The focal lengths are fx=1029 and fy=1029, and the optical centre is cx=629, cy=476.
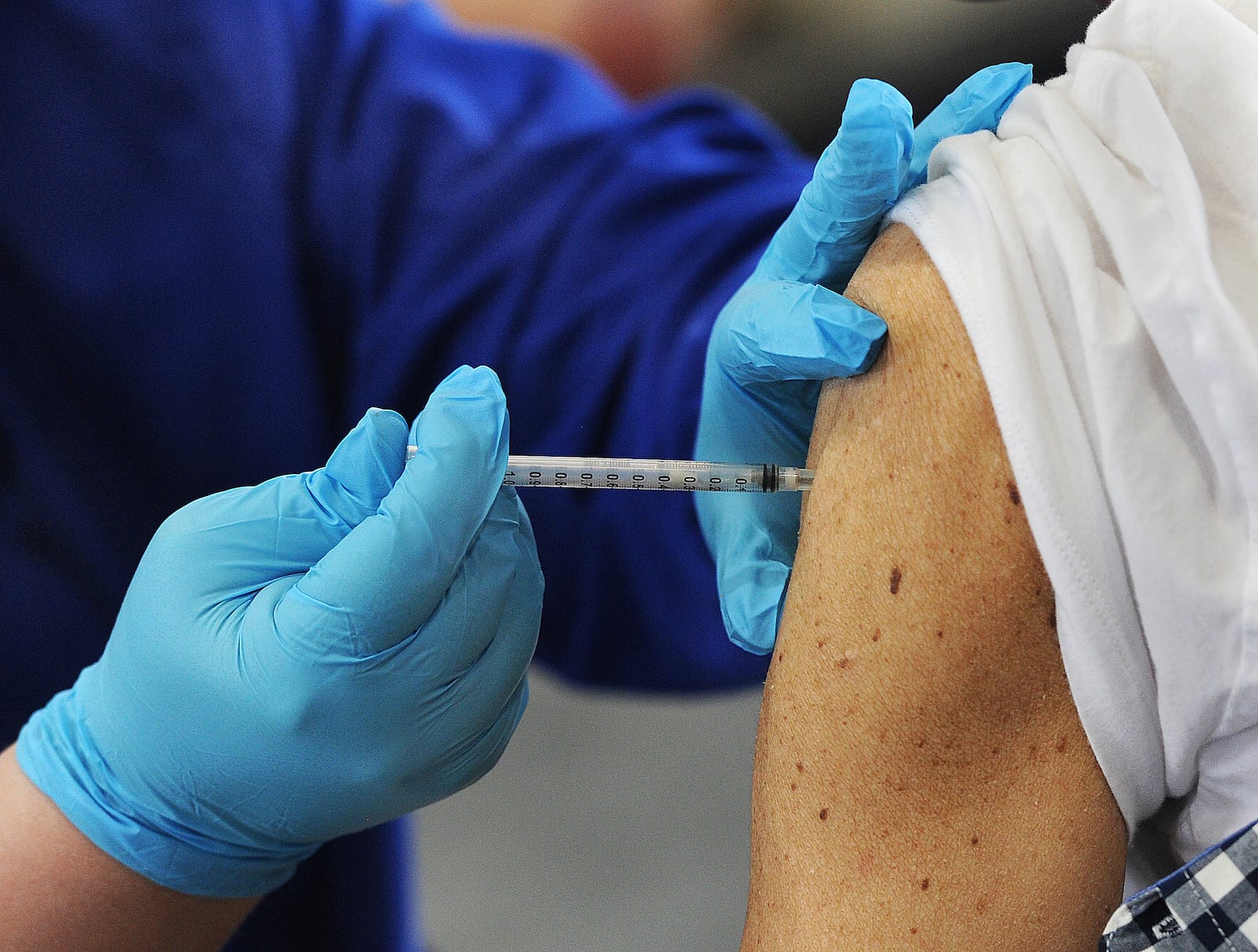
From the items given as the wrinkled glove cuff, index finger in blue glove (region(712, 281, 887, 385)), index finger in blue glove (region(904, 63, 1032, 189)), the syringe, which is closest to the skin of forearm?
the wrinkled glove cuff

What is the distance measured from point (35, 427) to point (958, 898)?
3.95 ft

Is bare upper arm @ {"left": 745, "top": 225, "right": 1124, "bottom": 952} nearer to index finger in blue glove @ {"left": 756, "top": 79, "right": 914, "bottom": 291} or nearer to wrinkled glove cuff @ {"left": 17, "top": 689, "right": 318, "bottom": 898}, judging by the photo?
index finger in blue glove @ {"left": 756, "top": 79, "right": 914, "bottom": 291}

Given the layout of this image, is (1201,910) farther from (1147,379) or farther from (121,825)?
(121,825)

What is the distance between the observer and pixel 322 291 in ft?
4.76

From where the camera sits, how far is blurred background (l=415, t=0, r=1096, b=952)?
1967 mm

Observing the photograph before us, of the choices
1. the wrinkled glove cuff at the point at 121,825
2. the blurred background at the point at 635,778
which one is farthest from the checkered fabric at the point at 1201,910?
the blurred background at the point at 635,778

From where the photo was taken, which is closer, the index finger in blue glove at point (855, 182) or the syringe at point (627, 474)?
the index finger in blue glove at point (855, 182)

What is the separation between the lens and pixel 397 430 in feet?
2.59

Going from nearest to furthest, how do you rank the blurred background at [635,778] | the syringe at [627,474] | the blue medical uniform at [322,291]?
1. the syringe at [627,474]
2. the blue medical uniform at [322,291]
3. the blurred background at [635,778]

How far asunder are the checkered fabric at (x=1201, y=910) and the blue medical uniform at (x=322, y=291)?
0.69m

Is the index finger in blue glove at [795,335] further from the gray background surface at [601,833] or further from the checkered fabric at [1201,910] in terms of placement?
the gray background surface at [601,833]

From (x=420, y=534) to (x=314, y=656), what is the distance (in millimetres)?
114

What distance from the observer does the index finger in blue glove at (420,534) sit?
72 centimetres

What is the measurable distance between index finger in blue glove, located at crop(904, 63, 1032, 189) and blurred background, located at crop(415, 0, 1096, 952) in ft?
3.59
